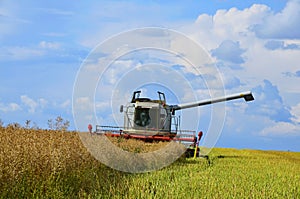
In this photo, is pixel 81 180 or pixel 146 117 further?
pixel 146 117

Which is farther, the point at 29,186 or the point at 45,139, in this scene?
the point at 45,139

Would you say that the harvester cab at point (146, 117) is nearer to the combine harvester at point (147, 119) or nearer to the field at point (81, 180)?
the combine harvester at point (147, 119)

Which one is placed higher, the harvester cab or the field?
the harvester cab

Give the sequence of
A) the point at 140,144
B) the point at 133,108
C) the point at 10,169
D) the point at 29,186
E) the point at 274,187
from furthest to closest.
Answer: the point at 133,108
the point at 140,144
the point at 274,187
the point at 29,186
the point at 10,169

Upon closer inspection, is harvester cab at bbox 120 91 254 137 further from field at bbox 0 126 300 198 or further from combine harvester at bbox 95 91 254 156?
field at bbox 0 126 300 198

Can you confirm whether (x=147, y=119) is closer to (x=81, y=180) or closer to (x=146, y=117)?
(x=146, y=117)

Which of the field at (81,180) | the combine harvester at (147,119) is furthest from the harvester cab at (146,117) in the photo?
the field at (81,180)

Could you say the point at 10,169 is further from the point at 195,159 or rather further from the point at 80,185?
the point at 195,159

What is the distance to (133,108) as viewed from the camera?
65.2ft

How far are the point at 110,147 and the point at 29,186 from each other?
5241mm

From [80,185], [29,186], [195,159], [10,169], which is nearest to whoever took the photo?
[10,169]

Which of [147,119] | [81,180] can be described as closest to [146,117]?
[147,119]

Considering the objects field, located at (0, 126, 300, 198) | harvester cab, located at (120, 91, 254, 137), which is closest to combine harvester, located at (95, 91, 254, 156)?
harvester cab, located at (120, 91, 254, 137)

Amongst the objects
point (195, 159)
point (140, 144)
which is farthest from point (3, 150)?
point (195, 159)
